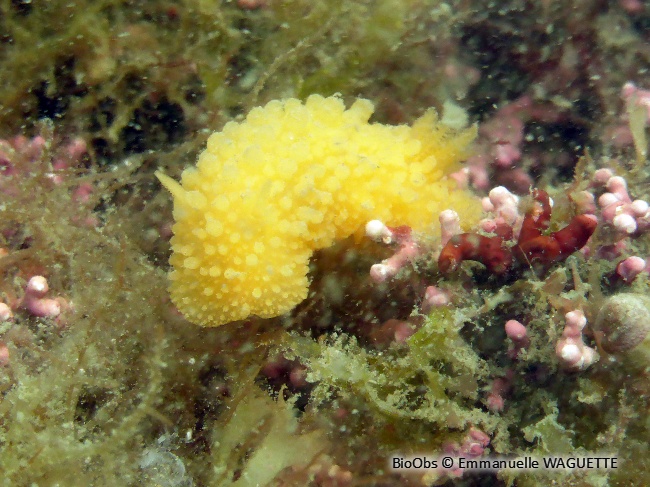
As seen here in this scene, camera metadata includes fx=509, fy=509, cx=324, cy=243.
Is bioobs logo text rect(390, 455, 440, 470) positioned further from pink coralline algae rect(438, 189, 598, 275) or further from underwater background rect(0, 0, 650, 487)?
pink coralline algae rect(438, 189, 598, 275)

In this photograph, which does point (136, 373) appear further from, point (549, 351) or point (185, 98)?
point (549, 351)

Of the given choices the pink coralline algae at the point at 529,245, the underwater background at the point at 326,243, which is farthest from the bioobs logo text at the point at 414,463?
the pink coralline algae at the point at 529,245

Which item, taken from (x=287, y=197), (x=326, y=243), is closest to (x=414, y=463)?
(x=326, y=243)

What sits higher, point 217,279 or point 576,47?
point 576,47

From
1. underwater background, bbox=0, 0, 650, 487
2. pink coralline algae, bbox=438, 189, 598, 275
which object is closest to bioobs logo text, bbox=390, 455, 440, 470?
underwater background, bbox=0, 0, 650, 487

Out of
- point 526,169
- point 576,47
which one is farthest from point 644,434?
point 576,47

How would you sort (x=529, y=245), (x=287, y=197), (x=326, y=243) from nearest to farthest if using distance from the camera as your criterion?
(x=529, y=245) → (x=287, y=197) → (x=326, y=243)

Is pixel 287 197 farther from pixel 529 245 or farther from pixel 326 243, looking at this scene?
pixel 529 245

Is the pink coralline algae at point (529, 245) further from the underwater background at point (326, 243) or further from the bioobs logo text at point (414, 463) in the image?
the bioobs logo text at point (414, 463)
